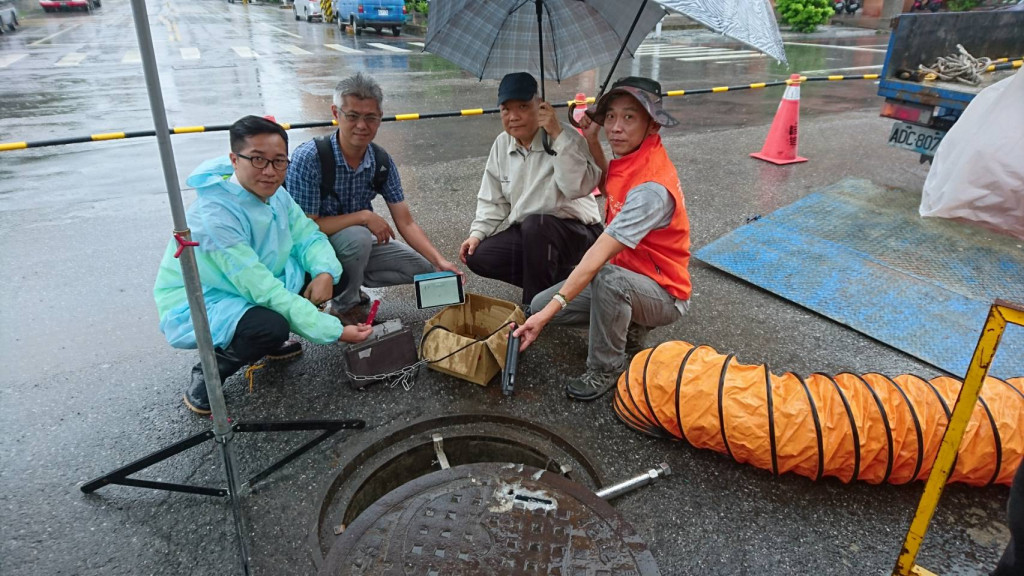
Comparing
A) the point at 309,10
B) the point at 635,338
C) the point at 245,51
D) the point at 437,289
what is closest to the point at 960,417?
the point at 635,338

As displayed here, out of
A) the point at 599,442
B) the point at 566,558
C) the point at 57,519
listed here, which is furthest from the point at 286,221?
the point at 566,558

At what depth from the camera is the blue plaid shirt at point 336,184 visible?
10.8 ft

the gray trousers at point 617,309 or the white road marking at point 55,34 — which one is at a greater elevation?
the white road marking at point 55,34

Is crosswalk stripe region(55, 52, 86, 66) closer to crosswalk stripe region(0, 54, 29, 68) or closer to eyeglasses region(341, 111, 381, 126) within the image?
crosswalk stripe region(0, 54, 29, 68)

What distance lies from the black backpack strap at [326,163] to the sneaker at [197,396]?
1207 millimetres

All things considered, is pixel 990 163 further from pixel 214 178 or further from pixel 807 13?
pixel 807 13

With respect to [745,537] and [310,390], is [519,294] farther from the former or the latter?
[745,537]

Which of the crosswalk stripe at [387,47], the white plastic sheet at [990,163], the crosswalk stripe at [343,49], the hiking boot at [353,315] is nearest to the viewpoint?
the white plastic sheet at [990,163]

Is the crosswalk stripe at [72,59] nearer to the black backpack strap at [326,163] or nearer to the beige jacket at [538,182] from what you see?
the black backpack strap at [326,163]

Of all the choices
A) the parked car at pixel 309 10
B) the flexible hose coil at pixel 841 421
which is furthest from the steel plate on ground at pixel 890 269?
the parked car at pixel 309 10

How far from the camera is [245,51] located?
17234mm

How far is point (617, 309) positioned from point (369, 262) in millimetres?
1631

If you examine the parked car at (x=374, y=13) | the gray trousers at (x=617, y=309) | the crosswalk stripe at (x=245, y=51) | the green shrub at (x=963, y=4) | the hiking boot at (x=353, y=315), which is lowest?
the hiking boot at (x=353, y=315)

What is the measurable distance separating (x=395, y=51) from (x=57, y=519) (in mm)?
17344
